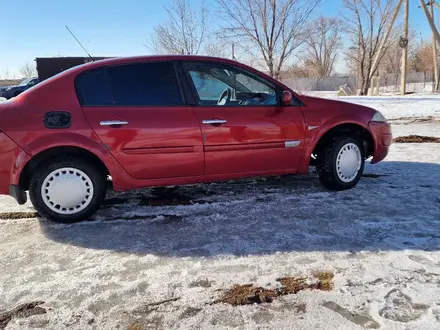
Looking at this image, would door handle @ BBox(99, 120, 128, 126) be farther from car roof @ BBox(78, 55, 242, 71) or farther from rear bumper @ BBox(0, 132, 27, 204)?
rear bumper @ BBox(0, 132, 27, 204)

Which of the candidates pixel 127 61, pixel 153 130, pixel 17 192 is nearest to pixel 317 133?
pixel 153 130

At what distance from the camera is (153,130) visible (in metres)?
3.44

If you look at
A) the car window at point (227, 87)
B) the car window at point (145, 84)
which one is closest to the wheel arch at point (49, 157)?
the car window at point (145, 84)

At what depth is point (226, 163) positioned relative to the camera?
12.4 feet

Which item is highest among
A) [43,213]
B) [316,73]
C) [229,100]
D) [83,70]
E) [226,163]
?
[316,73]

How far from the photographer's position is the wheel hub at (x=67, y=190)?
10.9ft

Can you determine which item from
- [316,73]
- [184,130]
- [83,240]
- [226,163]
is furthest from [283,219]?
[316,73]

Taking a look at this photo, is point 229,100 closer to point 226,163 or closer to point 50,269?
point 226,163

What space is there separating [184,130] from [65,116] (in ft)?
3.62

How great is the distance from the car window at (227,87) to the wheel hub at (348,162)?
1.05 m

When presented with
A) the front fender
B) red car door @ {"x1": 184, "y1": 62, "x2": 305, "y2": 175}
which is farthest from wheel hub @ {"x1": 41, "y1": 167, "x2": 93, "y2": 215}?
the front fender

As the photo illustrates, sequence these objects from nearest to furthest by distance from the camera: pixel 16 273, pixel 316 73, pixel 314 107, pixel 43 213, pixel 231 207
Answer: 1. pixel 16 273
2. pixel 43 213
3. pixel 231 207
4. pixel 314 107
5. pixel 316 73

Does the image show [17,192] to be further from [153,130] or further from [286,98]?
[286,98]

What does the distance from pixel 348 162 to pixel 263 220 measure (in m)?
1.51
